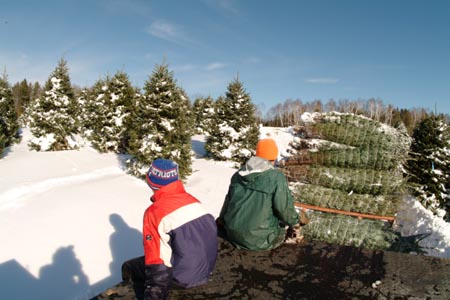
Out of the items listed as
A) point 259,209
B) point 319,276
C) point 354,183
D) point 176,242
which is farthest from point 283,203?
point 354,183

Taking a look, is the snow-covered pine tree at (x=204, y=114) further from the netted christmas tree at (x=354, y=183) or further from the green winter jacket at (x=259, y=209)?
the green winter jacket at (x=259, y=209)

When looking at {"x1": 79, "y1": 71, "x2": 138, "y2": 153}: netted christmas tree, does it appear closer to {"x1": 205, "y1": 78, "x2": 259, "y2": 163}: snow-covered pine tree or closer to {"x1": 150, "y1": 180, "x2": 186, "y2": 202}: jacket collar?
{"x1": 205, "y1": 78, "x2": 259, "y2": 163}: snow-covered pine tree

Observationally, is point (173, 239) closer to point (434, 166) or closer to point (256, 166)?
point (256, 166)

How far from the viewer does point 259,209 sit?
10.5 ft

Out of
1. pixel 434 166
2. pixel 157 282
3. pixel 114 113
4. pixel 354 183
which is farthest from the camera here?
pixel 114 113

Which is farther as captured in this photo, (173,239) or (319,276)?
(319,276)

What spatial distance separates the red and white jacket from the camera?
2314mm

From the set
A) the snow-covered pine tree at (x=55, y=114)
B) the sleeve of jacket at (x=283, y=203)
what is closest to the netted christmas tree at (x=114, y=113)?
the snow-covered pine tree at (x=55, y=114)

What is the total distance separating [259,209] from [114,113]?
43.4 ft

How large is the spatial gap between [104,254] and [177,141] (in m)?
5.97

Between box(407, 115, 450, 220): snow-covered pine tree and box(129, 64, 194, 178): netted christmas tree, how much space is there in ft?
33.6

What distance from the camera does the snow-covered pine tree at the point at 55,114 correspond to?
44.9ft

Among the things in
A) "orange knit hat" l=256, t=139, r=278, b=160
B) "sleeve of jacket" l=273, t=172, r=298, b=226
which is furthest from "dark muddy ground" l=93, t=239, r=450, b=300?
"orange knit hat" l=256, t=139, r=278, b=160

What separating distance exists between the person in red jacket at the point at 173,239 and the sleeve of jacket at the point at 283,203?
79 cm
